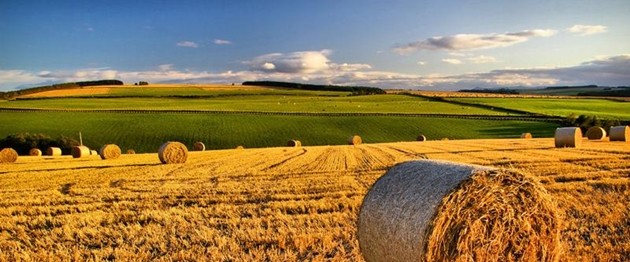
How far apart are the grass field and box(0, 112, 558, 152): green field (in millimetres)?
30266

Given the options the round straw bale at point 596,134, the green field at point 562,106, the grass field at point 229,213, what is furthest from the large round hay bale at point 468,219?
the green field at point 562,106

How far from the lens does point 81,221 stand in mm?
10305

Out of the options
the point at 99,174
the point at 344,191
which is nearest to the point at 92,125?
the point at 99,174

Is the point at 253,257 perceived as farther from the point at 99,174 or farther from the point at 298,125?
the point at 298,125

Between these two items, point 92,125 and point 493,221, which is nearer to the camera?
point 493,221

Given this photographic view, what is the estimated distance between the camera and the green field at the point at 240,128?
48.9 metres

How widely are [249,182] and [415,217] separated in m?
10.0

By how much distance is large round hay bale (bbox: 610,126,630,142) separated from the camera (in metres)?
30.8

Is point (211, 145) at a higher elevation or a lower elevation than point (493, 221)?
lower

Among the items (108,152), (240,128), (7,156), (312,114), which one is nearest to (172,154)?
(108,152)

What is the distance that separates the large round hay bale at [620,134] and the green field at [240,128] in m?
16.8

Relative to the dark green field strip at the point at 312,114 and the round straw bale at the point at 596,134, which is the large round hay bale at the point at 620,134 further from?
the dark green field strip at the point at 312,114

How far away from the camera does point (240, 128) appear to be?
54.8 m

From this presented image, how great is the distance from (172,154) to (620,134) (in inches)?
973
